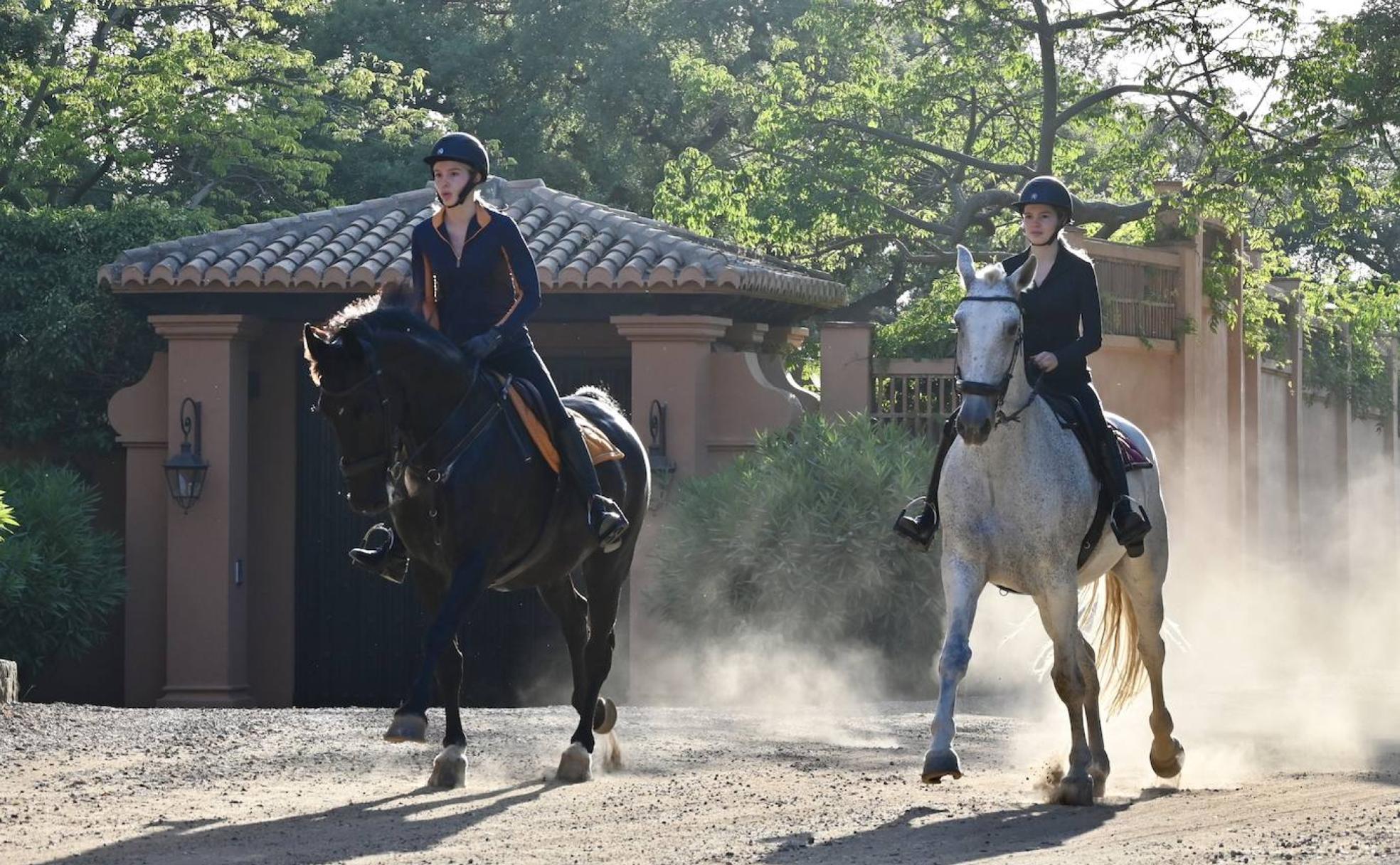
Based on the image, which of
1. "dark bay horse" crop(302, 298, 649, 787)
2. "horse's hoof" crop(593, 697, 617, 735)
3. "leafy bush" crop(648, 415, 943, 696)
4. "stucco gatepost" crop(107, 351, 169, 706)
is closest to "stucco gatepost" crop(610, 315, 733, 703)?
"leafy bush" crop(648, 415, 943, 696)

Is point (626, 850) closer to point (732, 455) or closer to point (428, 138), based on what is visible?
point (732, 455)

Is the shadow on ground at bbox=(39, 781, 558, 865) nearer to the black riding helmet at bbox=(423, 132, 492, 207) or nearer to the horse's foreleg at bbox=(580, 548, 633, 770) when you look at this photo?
the horse's foreleg at bbox=(580, 548, 633, 770)

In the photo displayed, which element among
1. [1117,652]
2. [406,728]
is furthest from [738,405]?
[406,728]

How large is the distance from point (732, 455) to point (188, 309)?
5057 mm

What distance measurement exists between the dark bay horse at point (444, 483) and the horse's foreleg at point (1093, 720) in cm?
237

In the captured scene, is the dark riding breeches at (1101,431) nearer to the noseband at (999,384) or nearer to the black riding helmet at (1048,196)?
the noseband at (999,384)

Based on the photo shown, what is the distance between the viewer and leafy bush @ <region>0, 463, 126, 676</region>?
16.8m

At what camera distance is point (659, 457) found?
1767 cm

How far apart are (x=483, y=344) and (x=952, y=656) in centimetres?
247

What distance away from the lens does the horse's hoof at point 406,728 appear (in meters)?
8.21

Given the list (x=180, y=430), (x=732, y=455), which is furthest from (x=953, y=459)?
(x=180, y=430)

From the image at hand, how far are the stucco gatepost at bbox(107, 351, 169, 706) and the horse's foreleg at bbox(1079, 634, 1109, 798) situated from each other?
11329 millimetres

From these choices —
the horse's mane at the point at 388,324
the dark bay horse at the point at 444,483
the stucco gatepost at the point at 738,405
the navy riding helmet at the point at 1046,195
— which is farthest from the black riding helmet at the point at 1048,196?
the stucco gatepost at the point at 738,405

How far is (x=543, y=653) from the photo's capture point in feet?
60.3
